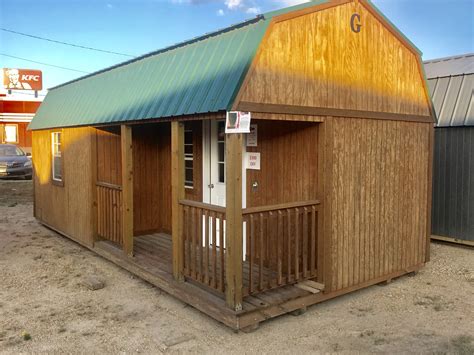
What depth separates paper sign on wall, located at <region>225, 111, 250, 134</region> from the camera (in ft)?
14.0

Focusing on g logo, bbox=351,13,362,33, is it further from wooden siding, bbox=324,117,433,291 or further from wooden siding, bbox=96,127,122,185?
wooden siding, bbox=96,127,122,185

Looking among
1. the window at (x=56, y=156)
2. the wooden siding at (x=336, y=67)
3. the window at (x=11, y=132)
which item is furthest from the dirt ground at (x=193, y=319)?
the window at (x=11, y=132)

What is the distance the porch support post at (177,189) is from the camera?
516cm

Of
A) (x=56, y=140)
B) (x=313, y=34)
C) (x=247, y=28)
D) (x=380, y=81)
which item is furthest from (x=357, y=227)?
(x=56, y=140)

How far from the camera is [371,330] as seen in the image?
14.9 ft

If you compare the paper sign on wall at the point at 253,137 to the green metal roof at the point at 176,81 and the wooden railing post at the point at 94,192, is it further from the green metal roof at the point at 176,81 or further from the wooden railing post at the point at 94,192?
the wooden railing post at the point at 94,192

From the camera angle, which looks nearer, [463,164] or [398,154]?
[398,154]

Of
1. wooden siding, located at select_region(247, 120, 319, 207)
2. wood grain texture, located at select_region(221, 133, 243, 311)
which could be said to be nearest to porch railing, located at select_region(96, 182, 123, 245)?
wooden siding, located at select_region(247, 120, 319, 207)

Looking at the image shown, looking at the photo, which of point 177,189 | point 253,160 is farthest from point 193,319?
point 253,160

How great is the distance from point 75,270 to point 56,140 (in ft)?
11.8

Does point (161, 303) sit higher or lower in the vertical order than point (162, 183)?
lower

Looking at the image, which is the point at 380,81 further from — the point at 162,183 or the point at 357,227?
the point at 162,183

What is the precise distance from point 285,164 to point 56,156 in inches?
219

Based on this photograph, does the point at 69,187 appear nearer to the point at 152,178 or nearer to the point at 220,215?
the point at 152,178
